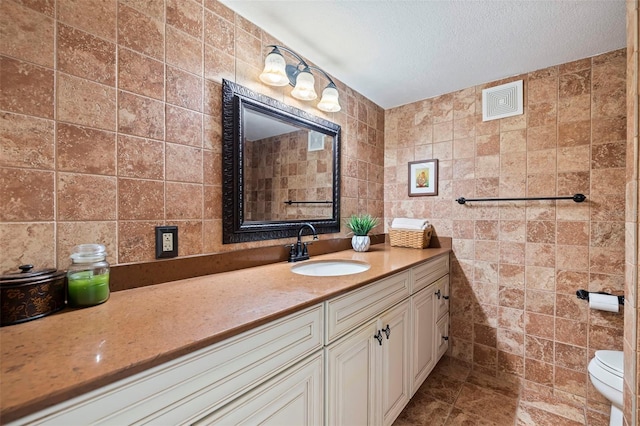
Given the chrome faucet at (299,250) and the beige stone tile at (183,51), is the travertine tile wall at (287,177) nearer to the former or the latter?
the chrome faucet at (299,250)

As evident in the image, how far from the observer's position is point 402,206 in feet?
8.07

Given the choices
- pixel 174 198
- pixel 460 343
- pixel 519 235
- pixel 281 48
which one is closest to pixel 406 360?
pixel 460 343

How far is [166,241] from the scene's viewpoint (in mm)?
1124

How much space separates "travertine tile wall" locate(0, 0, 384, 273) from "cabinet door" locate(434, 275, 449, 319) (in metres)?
1.36

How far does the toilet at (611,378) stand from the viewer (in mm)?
1289

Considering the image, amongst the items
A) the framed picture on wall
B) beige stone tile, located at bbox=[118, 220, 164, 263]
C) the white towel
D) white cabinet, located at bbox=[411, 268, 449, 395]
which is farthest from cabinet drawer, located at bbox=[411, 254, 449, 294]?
beige stone tile, located at bbox=[118, 220, 164, 263]

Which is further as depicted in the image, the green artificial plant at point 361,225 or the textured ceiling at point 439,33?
the green artificial plant at point 361,225

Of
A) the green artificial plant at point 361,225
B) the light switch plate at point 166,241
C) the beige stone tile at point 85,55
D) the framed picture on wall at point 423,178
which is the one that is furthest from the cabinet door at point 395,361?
the beige stone tile at point 85,55

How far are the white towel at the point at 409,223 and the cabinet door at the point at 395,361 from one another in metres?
0.79

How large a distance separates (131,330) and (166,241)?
50cm

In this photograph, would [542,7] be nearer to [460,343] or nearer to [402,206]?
[402,206]

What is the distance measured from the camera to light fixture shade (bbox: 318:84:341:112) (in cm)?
179

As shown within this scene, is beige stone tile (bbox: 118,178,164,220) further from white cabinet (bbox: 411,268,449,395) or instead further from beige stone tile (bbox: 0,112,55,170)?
white cabinet (bbox: 411,268,449,395)

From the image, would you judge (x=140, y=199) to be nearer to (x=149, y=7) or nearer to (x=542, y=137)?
(x=149, y=7)
